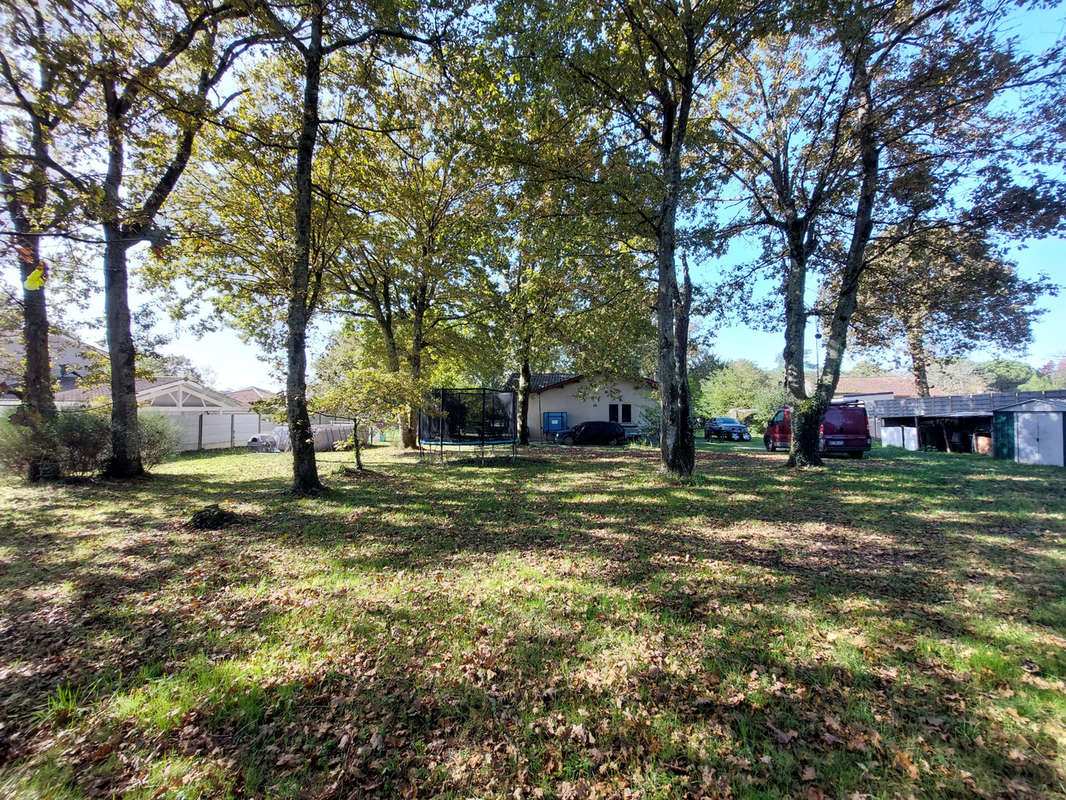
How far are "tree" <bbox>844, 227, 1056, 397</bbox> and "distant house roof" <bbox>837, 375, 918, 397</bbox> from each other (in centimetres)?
3613

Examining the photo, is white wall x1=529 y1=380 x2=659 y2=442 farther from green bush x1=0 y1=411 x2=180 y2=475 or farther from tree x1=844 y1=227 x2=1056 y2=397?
green bush x1=0 y1=411 x2=180 y2=475

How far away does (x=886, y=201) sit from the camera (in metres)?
11.0

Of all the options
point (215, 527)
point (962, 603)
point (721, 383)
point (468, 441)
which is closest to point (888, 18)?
point (962, 603)

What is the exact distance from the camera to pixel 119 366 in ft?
30.7

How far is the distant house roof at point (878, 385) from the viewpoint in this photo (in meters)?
46.9

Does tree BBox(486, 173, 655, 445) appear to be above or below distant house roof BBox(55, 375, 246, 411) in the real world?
above

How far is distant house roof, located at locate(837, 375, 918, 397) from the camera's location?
46.9 m

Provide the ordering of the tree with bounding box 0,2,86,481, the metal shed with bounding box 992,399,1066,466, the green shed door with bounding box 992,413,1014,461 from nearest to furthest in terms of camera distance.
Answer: the tree with bounding box 0,2,86,481
the metal shed with bounding box 992,399,1066,466
the green shed door with bounding box 992,413,1014,461

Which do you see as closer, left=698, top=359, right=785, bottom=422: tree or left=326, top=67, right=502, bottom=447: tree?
left=326, top=67, right=502, bottom=447: tree

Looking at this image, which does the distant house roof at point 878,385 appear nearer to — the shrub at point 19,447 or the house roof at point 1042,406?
the house roof at point 1042,406

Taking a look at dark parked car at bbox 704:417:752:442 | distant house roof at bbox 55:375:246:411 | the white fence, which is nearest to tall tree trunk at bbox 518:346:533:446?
the white fence

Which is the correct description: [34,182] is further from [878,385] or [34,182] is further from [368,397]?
[878,385]

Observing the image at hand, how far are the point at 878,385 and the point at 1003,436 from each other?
44.6 metres

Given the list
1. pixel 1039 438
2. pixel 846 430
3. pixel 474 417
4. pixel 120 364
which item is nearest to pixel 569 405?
pixel 474 417
